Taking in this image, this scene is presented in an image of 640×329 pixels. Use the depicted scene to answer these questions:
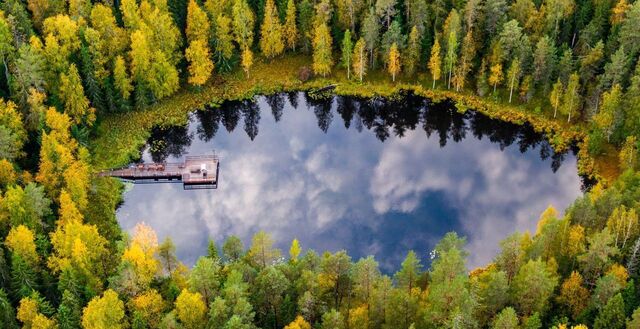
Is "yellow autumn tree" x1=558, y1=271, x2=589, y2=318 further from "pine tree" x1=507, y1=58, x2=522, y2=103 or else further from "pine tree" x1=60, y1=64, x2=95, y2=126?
"pine tree" x1=60, y1=64, x2=95, y2=126

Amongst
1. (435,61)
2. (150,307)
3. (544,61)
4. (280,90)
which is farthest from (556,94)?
(150,307)

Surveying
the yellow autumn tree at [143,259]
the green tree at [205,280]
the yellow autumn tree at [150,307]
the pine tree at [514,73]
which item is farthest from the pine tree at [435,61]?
the yellow autumn tree at [150,307]

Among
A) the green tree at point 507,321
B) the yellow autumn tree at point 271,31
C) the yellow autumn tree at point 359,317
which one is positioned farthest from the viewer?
the yellow autumn tree at point 271,31

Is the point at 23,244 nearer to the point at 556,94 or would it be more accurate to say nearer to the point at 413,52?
the point at 413,52

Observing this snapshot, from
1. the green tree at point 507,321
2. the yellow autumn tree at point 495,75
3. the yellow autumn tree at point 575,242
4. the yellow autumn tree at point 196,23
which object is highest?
the yellow autumn tree at point 196,23

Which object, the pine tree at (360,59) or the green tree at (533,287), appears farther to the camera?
the pine tree at (360,59)

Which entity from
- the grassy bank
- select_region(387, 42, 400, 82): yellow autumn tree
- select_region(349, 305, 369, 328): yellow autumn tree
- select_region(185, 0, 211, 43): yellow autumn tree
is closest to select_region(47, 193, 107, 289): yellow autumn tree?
the grassy bank

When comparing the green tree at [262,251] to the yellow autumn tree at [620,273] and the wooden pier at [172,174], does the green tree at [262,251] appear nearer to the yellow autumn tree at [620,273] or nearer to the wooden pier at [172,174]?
the wooden pier at [172,174]

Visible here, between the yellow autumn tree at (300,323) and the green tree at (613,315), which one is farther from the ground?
the green tree at (613,315)

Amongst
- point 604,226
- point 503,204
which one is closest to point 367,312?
point 604,226
